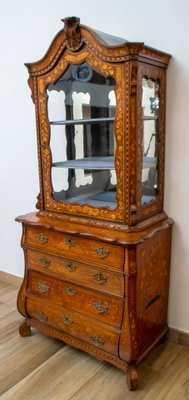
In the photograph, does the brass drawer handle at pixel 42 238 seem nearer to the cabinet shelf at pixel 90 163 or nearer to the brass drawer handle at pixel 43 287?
the brass drawer handle at pixel 43 287

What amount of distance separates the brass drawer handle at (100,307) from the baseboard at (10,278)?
1.22 meters

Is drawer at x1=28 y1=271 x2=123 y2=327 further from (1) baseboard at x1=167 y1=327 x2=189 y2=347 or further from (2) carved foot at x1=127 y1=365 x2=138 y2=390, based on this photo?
(1) baseboard at x1=167 y1=327 x2=189 y2=347

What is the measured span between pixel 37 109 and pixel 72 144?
282 millimetres

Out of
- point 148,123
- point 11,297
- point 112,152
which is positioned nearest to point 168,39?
point 148,123

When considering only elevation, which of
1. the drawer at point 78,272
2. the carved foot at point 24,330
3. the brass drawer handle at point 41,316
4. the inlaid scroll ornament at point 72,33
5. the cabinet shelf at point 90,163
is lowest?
the carved foot at point 24,330

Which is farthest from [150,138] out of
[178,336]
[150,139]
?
[178,336]

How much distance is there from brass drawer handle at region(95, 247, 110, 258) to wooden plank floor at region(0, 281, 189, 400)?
669mm

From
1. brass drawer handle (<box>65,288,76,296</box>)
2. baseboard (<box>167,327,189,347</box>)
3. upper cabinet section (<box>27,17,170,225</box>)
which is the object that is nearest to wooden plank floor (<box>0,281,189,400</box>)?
baseboard (<box>167,327,189,347</box>)

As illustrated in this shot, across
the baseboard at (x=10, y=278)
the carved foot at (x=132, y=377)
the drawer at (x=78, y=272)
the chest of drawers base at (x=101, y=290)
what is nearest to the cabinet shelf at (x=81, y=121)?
the chest of drawers base at (x=101, y=290)

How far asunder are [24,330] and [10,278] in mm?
782

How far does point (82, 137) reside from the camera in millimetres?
1957

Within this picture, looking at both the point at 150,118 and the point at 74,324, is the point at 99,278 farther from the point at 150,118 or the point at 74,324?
the point at 150,118

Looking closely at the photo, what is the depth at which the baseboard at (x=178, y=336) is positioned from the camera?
2.02 metres

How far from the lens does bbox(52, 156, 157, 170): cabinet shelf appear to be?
172cm
